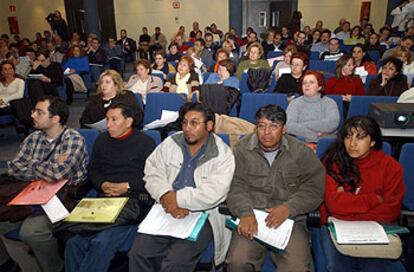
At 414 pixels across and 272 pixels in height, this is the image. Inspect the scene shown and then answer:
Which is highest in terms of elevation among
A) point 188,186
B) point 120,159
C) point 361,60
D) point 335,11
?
point 335,11

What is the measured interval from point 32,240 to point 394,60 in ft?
13.6

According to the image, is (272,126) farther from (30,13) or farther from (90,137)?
(30,13)

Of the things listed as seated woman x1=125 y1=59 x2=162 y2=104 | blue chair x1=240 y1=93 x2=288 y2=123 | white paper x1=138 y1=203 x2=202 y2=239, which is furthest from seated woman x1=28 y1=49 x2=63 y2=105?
white paper x1=138 y1=203 x2=202 y2=239

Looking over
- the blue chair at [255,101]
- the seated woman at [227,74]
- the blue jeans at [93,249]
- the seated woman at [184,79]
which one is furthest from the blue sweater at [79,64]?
the blue jeans at [93,249]

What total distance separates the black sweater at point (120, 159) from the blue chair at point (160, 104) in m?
1.36

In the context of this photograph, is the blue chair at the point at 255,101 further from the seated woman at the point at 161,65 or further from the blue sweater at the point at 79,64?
the blue sweater at the point at 79,64

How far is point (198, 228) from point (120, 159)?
846mm

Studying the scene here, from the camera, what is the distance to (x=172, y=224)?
7.05 ft

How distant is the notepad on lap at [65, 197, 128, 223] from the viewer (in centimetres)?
221

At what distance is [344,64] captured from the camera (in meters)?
4.34

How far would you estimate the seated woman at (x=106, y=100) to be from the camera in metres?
3.71

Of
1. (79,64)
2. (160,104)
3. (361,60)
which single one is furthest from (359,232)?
(79,64)

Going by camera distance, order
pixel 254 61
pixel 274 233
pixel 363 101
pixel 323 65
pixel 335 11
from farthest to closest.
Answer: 1. pixel 335 11
2. pixel 323 65
3. pixel 254 61
4. pixel 363 101
5. pixel 274 233

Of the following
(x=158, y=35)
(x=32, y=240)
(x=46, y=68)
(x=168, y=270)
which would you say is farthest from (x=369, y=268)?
(x=158, y=35)
